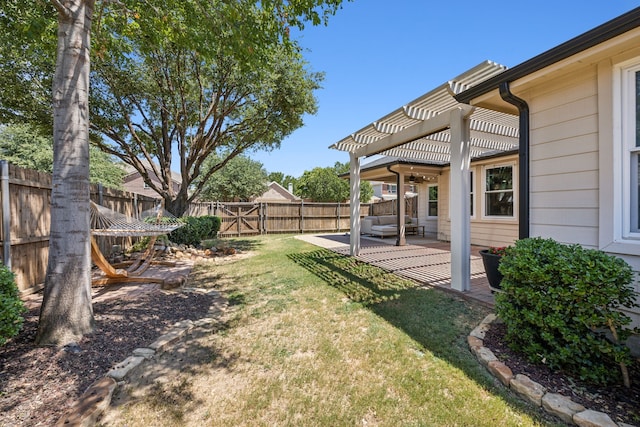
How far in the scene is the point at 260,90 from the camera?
7918 millimetres

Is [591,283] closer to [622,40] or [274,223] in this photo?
[622,40]

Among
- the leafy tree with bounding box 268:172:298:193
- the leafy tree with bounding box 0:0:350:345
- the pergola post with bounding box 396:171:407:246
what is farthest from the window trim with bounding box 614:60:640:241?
the leafy tree with bounding box 268:172:298:193

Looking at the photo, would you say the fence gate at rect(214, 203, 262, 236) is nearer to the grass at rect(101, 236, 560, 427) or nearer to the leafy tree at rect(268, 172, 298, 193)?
the grass at rect(101, 236, 560, 427)

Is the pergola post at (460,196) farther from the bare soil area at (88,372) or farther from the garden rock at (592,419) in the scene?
the garden rock at (592,419)

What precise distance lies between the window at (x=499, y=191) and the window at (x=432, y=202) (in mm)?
2985

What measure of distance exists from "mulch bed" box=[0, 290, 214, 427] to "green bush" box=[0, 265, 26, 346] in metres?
0.31

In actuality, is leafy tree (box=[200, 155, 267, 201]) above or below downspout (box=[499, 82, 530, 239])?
above

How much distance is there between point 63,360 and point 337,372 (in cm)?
226

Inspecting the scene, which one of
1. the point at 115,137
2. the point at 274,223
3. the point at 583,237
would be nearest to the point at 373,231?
the point at 274,223

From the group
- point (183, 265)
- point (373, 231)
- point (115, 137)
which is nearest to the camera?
point (183, 265)

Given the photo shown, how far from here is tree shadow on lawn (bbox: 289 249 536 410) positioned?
2590 mm

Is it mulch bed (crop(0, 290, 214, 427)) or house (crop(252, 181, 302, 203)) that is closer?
mulch bed (crop(0, 290, 214, 427))

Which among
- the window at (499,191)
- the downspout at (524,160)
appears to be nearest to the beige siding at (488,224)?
the window at (499,191)

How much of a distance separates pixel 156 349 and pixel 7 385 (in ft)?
3.12
